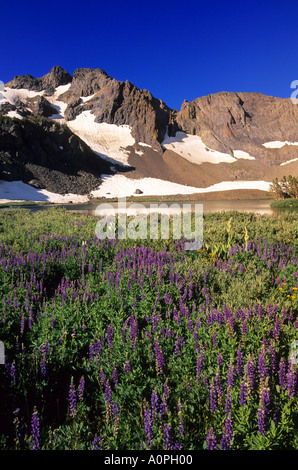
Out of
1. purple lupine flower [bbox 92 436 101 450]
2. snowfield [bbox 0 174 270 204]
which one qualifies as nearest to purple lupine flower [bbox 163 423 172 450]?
purple lupine flower [bbox 92 436 101 450]

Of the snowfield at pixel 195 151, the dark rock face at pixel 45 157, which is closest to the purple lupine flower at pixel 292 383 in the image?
the dark rock face at pixel 45 157

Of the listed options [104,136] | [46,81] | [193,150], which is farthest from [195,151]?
[46,81]

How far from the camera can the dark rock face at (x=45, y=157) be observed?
250ft

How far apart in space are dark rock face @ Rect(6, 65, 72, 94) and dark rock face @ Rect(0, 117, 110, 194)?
83.0m

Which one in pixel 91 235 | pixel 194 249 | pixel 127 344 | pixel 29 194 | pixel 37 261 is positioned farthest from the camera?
pixel 29 194

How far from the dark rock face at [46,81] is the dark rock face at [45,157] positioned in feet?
272

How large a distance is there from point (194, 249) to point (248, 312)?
545 centimetres

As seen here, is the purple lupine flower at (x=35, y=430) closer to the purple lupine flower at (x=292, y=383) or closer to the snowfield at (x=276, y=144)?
the purple lupine flower at (x=292, y=383)

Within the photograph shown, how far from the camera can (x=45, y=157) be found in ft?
283

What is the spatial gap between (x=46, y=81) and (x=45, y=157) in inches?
4053
